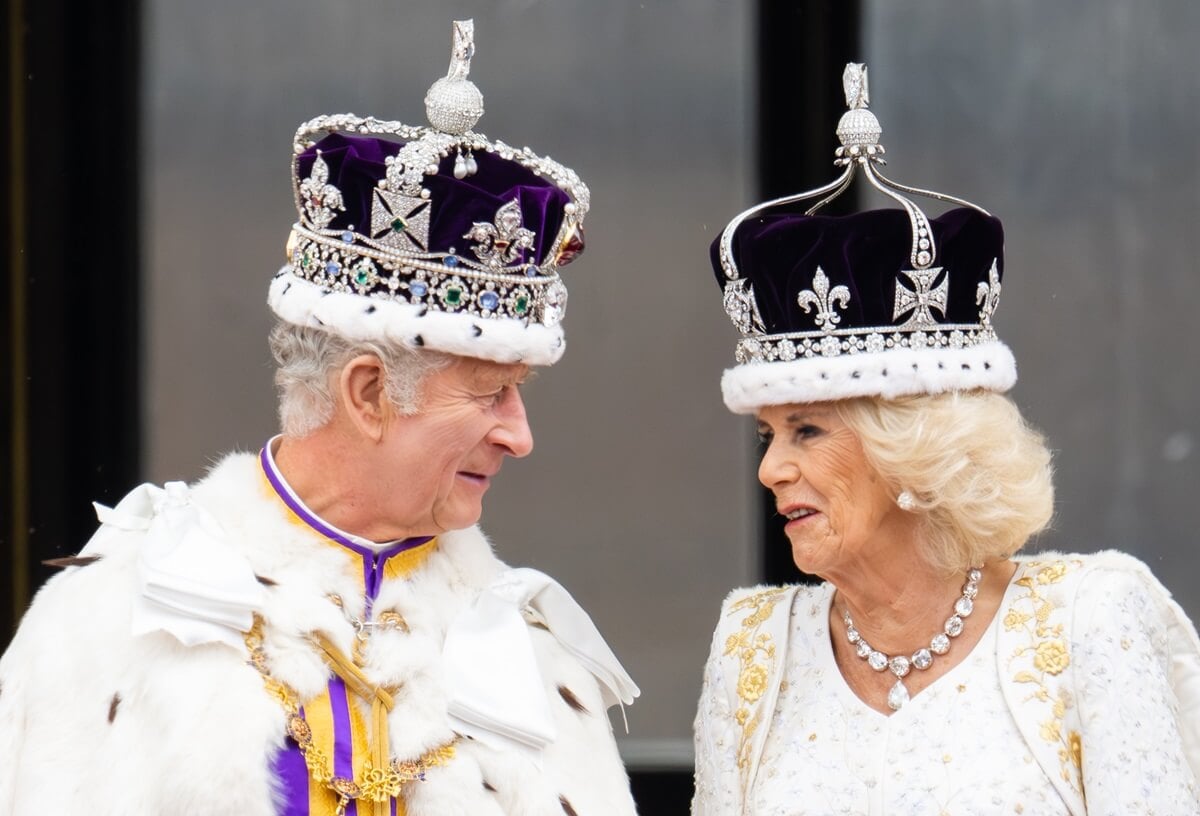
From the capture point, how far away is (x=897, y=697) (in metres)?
3.02

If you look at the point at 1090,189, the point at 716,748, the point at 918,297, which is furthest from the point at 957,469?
the point at 1090,189

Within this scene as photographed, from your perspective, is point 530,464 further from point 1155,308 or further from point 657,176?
point 1155,308

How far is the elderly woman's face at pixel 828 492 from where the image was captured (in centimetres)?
305

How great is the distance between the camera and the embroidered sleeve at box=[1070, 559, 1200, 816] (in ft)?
9.14

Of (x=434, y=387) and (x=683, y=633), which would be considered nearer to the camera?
(x=434, y=387)

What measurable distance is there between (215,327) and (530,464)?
922 millimetres

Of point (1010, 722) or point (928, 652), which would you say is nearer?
point (1010, 722)

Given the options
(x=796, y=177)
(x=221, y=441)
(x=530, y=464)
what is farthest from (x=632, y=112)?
(x=221, y=441)

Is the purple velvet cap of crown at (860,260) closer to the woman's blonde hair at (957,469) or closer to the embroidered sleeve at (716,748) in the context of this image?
the woman's blonde hair at (957,469)

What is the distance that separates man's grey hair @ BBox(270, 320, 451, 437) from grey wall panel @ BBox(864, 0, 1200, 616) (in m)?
2.26

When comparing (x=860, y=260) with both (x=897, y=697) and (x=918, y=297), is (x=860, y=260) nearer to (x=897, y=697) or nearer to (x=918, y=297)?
(x=918, y=297)

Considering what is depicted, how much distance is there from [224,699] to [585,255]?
2381 millimetres

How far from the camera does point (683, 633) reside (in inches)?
192

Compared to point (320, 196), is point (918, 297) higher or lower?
lower
